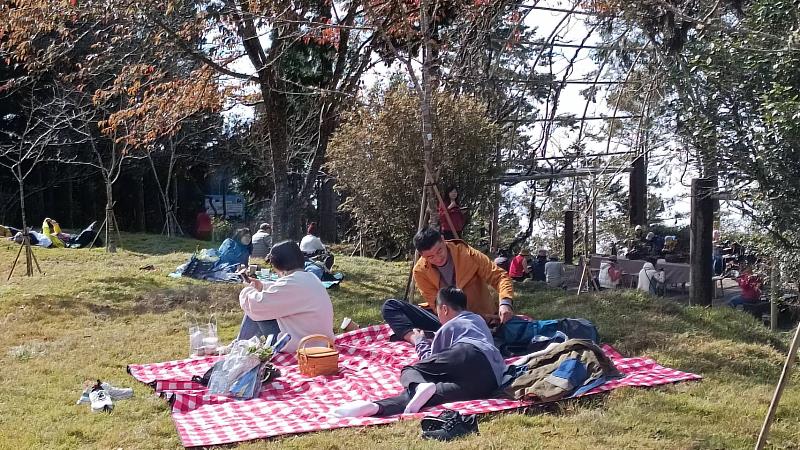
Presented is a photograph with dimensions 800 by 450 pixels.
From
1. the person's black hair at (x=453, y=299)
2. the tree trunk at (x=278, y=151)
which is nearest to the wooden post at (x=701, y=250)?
the person's black hair at (x=453, y=299)

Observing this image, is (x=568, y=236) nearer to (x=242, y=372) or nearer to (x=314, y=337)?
(x=314, y=337)

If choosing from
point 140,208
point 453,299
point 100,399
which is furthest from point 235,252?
point 140,208

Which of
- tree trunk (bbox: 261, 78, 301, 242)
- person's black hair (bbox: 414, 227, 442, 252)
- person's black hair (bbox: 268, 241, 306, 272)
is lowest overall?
person's black hair (bbox: 268, 241, 306, 272)

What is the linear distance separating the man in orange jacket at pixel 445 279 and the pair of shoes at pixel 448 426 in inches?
69.9

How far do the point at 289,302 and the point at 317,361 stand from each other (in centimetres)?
56

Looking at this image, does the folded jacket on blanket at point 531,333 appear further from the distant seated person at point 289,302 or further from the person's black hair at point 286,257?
the person's black hair at point 286,257

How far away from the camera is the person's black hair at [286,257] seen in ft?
18.3

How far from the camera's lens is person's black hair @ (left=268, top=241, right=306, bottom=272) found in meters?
5.58

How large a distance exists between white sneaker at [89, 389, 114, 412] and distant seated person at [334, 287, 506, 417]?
155 cm

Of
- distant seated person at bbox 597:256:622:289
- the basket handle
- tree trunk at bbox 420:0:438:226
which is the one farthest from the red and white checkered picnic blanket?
distant seated person at bbox 597:256:622:289

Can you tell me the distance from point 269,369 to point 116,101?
607 inches

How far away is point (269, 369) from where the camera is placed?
512cm

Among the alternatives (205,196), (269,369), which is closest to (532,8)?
(269,369)

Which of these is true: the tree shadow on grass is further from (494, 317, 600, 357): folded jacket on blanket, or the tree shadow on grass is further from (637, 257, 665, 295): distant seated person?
(637, 257, 665, 295): distant seated person
